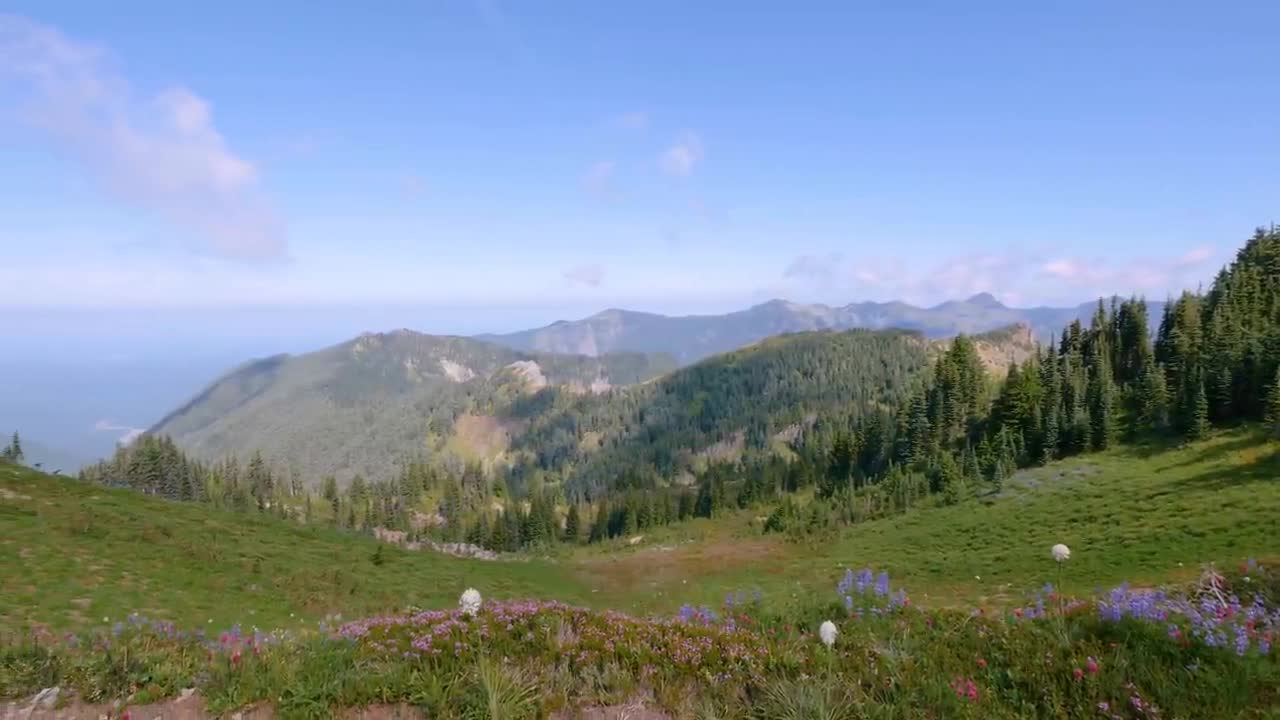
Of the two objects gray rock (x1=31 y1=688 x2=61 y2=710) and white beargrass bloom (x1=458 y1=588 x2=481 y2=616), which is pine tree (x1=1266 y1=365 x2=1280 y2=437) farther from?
gray rock (x1=31 y1=688 x2=61 y2=710)

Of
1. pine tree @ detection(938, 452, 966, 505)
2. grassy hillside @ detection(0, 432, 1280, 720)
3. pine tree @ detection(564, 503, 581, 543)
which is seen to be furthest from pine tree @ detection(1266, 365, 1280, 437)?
pine tree @ detection(564, 503, 581, 543)

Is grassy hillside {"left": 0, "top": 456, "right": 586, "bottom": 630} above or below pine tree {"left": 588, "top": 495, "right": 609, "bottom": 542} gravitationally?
above

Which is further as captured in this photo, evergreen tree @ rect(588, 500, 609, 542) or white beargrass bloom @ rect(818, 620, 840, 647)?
evergreen tree @ rect(588, 500, 609, 542)

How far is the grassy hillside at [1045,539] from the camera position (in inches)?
1254

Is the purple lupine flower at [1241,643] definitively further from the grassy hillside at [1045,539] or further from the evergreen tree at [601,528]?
the evergreen tree at [601,528]

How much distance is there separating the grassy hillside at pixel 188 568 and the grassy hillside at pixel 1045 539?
11.2 metres

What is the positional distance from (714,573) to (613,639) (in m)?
44.2

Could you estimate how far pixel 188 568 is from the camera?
27.1 metres

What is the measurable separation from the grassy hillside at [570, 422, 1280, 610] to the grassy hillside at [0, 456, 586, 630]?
1124cm

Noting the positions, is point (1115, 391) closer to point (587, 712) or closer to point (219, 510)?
point (587, 712)

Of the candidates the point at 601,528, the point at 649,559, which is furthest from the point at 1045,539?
the point at 601,528

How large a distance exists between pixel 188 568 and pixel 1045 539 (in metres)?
52.0

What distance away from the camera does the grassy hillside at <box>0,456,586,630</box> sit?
20.9 m

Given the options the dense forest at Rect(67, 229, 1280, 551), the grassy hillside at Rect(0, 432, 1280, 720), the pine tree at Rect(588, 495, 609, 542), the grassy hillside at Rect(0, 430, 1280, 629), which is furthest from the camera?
the pine tree at Rect(588, 495, 609, 542)
